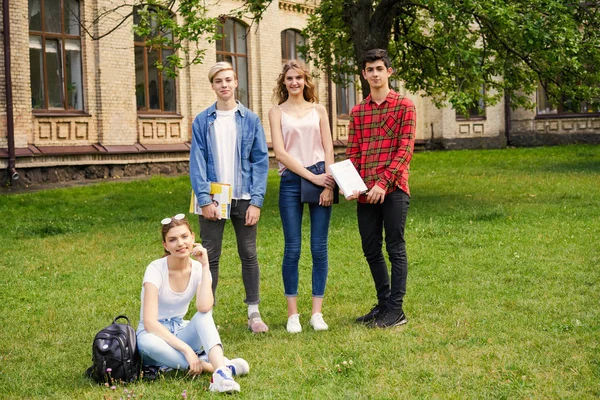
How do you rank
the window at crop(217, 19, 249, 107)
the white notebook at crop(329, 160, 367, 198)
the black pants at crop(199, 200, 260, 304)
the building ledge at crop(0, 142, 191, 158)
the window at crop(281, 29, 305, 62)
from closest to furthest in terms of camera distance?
the white notebook at crop(329, 160, 367, 198)
the black pants at crop(199, 200, 260, 304)
the building ledge at crop(0, 142, 191, 158)
the window at crop(217, 19, 249, 107)
the window at crop(281, 29, 305, 62)

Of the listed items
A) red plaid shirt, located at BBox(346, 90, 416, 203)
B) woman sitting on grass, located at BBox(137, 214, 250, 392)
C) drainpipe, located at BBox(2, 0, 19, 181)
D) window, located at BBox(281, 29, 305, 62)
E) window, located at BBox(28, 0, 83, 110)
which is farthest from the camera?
window, located at BBox(281, 29, 305, 62)

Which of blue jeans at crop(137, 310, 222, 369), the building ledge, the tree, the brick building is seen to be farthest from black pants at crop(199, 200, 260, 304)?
the building ledge

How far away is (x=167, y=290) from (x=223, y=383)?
851 millimetres

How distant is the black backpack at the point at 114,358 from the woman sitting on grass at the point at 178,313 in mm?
125

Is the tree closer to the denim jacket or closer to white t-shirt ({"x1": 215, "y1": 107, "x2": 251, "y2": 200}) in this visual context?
the denim jacket

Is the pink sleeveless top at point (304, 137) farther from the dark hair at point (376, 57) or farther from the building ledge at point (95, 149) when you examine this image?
the building ledge at point (95, 149)

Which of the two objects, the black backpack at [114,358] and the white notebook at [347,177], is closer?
the black backpack at [114,358]

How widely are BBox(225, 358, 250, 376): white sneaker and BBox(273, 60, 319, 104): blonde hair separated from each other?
89.5 inches

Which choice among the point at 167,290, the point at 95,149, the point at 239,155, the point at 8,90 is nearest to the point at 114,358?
the point at 167,290

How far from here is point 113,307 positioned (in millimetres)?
7668

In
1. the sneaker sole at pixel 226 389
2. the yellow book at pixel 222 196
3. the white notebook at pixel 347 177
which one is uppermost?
the white notebook at pixel 347 177

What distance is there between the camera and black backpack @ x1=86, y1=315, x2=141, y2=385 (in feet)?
16.8

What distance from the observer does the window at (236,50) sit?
84.8ft

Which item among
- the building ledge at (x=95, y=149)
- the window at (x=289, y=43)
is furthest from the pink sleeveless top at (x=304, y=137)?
the window at (x=289, y=43)
